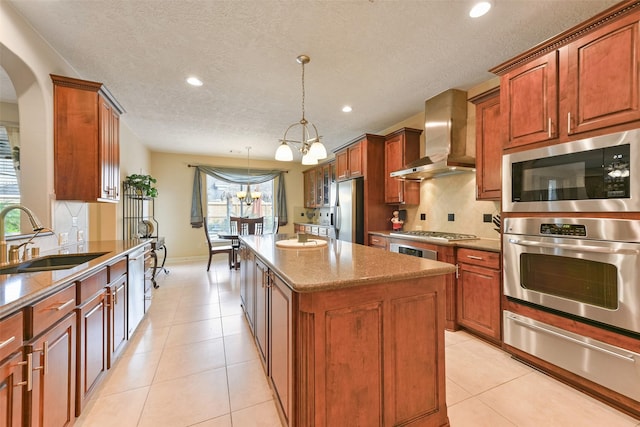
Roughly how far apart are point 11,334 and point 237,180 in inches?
232

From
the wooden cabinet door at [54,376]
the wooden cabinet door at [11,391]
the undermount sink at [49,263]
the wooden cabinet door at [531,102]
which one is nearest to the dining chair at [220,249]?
the undermount sink at [49,263]

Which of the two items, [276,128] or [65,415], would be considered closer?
[65,415]

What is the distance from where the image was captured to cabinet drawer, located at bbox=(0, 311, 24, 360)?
3.03ft

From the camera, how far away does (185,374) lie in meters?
1.95

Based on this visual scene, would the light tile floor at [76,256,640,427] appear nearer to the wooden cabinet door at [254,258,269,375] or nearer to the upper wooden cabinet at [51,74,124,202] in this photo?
the wooden cabinet door at [254,258,269,375]

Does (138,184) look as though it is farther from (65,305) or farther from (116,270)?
(65,305)

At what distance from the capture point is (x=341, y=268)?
1.40 metres

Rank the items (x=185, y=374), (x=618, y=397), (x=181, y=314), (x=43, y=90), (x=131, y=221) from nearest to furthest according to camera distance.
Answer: (x=618, y=397)
(x=185, y=374)
(x=43, y=90)
(x=181, y=314)
(x=131, y=221)

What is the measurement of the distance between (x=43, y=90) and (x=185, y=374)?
8.27 ft

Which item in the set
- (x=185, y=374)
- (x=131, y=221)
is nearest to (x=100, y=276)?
(x=185, y=374)

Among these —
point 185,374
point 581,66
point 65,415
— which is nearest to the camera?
point 65,415

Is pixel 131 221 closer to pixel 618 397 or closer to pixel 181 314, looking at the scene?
pixel 181 314

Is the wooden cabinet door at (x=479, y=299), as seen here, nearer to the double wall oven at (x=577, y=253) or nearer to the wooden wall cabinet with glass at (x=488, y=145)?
the double wall oven at (x=577, y=253)

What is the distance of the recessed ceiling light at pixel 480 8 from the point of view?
1.80 metres
